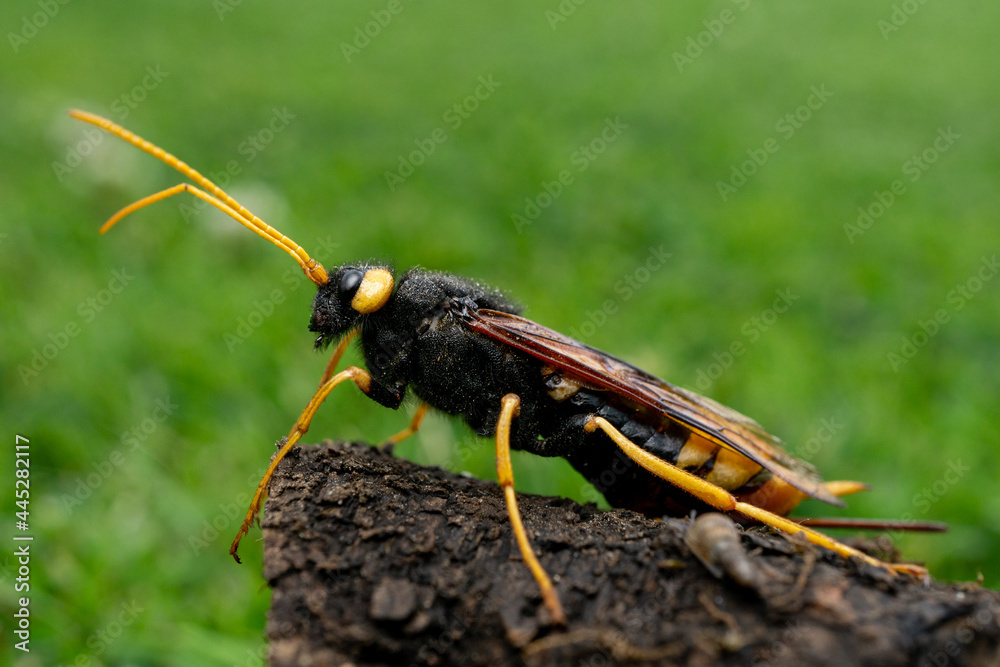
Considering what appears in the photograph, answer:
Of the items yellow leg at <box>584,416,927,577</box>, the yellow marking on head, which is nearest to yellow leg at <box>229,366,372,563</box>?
the yellow marking on head

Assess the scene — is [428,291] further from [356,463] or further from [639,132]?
[639,132]

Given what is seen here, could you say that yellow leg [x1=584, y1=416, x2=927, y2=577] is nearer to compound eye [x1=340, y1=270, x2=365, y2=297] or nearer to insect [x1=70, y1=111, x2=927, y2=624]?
insect [x1=70, y1=111, x2=927, y2=624]

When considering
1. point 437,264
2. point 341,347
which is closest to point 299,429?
point 341,347

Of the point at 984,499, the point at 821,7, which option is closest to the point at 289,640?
the point at 984,499

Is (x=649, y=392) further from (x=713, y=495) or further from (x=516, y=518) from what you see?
(x=516, y=518)

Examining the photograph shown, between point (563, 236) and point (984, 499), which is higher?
point (563, 236)

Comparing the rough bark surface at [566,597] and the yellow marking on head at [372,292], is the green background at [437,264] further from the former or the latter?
the rough bark surface at [566,597]
